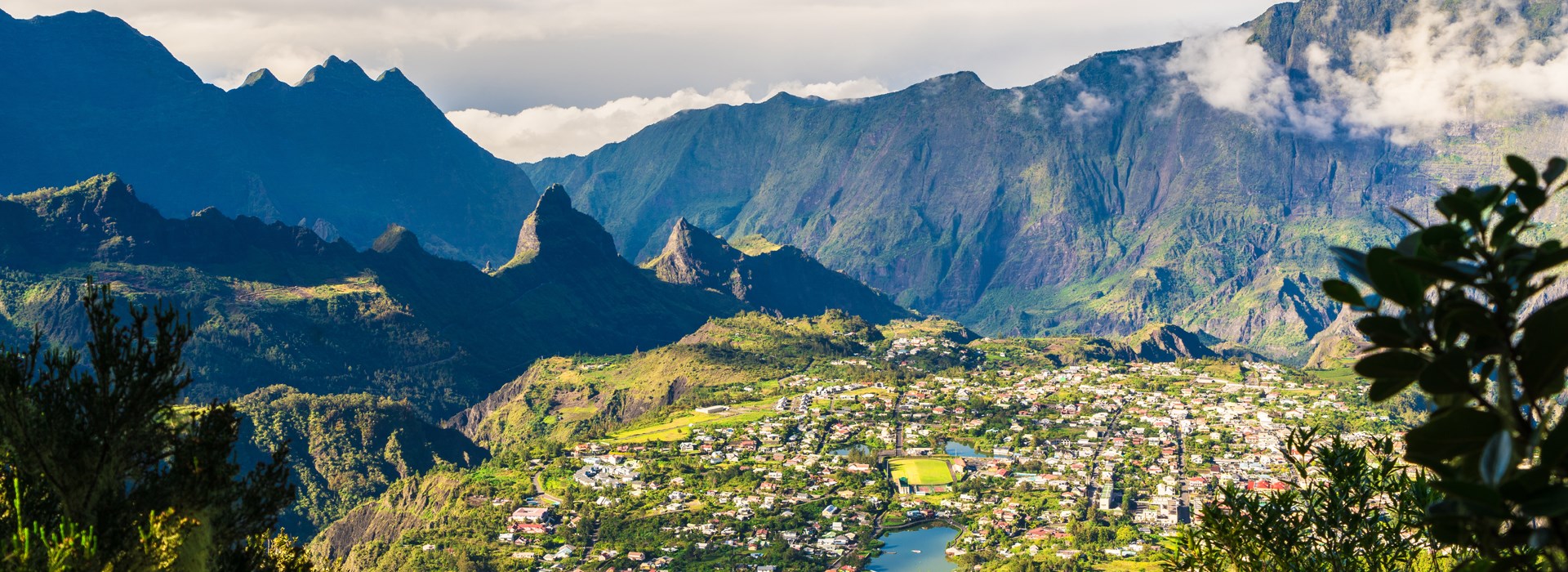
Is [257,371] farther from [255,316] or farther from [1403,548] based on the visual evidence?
[1403,548]

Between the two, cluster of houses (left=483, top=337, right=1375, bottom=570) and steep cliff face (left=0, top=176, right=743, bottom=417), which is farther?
steep cliff face (left=0, top=176, right=743, bottom=417)

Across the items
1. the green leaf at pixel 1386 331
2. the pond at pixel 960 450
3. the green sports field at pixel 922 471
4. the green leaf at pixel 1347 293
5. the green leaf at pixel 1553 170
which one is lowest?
the pond at pixel 960 450

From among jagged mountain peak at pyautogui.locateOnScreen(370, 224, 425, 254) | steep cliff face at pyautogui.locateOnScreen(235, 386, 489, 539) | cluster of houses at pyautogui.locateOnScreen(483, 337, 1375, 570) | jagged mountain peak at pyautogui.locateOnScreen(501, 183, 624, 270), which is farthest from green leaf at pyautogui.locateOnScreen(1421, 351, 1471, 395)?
jagged mountain peak at pyautogui.locateOnScreen(501, 183, 624, 270)

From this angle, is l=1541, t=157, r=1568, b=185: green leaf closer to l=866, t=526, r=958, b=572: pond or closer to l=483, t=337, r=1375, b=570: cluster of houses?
l=483, t=337, r=1375, b=570: cluster of houses

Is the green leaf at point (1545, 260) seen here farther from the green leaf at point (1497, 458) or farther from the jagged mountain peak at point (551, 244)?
the jagged mountain peak at point (551, 244)

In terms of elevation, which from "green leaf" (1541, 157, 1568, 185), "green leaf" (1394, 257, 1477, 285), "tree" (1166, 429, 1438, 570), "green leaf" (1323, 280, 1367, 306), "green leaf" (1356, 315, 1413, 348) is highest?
"green leaf" (1541, 157, 1568, 185)

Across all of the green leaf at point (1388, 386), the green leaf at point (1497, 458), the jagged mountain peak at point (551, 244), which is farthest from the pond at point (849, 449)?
the jagged mountain peak at point (551, 244)

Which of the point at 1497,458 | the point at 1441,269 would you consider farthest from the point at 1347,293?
the point at 1497,458
